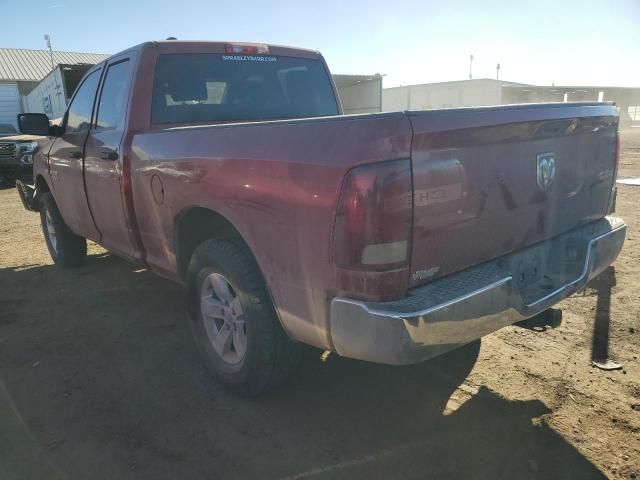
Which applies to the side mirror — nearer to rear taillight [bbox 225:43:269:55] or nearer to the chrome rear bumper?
rear taillight [bbox 225:43:269:55]

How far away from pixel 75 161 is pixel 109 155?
0.97 meters

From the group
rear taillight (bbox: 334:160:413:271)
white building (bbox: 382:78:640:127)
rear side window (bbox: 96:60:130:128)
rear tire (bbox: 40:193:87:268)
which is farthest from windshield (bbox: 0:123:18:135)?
white building (bbox: 382:78:640:127)

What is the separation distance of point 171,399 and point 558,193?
2.43 metres

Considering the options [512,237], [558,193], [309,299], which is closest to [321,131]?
[309,299]

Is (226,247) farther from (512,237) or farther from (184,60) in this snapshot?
(184,60)

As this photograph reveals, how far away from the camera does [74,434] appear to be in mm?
2602

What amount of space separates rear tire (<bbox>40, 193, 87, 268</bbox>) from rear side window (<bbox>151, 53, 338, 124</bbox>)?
8.23 ft

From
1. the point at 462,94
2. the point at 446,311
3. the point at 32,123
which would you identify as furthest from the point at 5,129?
the point at 462,94

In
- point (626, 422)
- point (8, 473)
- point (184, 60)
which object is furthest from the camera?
point (184, 60)

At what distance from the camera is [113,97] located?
387cm

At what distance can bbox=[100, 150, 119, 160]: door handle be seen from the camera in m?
3.45

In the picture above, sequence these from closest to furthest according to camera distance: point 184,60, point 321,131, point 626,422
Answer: point 321,131
point 626,422
point 184,60

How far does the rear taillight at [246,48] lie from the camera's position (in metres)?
3.93

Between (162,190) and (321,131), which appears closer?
(321,131)
